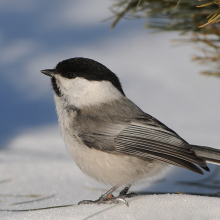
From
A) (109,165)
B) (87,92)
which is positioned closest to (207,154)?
(109,165)

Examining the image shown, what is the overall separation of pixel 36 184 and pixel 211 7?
1.22 meters

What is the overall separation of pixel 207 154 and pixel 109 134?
351 mm

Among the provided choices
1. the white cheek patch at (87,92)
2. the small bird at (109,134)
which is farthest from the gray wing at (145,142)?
the white cheek patch at (87,92)

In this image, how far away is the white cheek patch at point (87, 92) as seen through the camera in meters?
1.67

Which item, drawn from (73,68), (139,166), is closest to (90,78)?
(73,68)

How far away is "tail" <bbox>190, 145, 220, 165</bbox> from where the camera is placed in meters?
1.57

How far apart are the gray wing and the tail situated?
1.8 inches

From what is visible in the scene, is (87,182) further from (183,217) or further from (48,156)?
(183,217)

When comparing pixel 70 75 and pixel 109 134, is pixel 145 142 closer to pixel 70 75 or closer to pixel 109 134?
pixel 109 134

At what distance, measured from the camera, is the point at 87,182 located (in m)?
2.29

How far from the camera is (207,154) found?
62.2 inches

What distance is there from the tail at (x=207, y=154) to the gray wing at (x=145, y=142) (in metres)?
0.05

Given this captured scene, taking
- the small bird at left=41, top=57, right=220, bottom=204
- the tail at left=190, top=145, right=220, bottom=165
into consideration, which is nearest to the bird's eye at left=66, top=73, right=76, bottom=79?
the small bird at left=41, top=57, right=220, bottom=204

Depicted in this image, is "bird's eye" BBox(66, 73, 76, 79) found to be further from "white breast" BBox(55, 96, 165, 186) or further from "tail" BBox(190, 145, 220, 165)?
"tail" BBox(190, 145, 220, 165)
